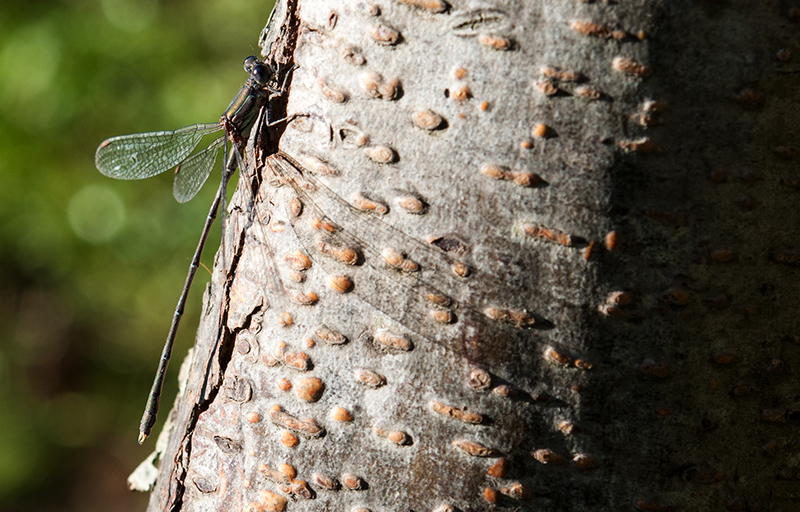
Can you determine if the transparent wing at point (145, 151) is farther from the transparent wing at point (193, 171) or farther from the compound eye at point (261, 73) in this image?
the compound eye at point (261, 73)

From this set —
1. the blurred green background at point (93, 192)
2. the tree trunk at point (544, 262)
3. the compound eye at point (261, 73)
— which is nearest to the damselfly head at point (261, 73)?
the compound eye at point (261, 73)

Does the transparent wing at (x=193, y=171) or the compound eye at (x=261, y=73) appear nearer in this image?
the compound eye at (x=261, y=73)

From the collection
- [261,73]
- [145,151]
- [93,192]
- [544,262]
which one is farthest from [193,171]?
[93,192]

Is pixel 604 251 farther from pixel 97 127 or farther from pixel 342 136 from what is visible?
pixel 97 127

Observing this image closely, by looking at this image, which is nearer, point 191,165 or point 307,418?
point 307,418

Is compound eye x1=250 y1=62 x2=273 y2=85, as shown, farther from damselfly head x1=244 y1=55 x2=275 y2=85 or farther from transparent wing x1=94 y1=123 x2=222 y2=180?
transparent wing x1=94 y1=123 x2=222 y2=180

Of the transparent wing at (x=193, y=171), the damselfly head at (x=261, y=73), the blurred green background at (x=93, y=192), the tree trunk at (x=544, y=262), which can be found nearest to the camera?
the tree trunk at (x=544, y=262)

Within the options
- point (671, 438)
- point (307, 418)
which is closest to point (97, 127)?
point (307, 418)
